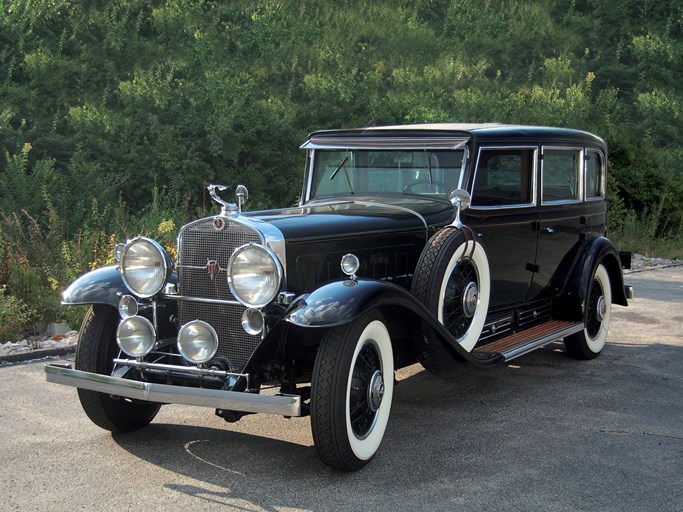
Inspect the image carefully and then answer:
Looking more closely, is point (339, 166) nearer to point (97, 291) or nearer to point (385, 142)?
point (385, 142)

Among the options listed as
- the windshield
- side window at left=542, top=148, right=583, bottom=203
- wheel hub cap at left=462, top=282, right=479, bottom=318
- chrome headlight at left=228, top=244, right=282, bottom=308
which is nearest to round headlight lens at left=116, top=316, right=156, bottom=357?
chrome headlight at left=228, top=244, right=282, bottom=308

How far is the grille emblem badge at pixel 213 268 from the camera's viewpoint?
175 inches

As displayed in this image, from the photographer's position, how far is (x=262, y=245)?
13.9ft

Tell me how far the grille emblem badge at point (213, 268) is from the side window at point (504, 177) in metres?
1.93

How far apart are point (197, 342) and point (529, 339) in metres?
2.61

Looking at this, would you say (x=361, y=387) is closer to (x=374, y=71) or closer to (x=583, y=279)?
(x=583, y=279)

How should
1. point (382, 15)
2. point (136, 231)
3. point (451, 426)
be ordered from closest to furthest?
1. point (451, 426)
2. point (136, 231)
3. point (382, 15)

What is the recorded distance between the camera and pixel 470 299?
5.20 m

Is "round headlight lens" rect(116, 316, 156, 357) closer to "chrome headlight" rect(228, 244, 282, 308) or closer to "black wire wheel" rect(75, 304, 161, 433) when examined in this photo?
"black wire wheel" rect(75, 304, 161, 433)

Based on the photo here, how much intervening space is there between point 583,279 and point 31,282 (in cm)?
492

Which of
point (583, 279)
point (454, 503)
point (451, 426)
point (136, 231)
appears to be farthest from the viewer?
point (136, 231)

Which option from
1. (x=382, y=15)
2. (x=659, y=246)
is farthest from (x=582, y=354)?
(x=382, y=15)

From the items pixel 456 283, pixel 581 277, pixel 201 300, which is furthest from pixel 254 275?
pixel 581 277

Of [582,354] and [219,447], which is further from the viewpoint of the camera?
[582,354]
